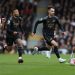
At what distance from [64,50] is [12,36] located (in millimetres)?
11463

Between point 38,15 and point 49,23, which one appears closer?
point 49,23

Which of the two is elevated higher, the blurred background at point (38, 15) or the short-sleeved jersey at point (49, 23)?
the short-sleeved jersey at point (49, 23)

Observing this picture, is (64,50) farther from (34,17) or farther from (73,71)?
(73,71)

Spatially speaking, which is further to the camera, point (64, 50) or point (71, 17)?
point (71, 17)

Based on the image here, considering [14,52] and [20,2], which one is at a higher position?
[20,2]

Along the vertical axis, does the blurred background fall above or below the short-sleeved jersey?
below

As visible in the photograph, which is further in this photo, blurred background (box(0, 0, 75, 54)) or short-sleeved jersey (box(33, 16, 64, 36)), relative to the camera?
blurred background (box(0, 0, 75, 54))

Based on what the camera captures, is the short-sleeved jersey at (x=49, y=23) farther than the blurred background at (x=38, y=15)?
No

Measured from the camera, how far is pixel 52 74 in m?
14.7

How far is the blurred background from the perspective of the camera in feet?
103

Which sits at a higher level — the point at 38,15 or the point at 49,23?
the point at 49,23

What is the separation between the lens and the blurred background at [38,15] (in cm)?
3141

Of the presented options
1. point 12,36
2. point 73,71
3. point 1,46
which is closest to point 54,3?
point 1,46

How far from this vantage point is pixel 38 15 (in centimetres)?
3412
